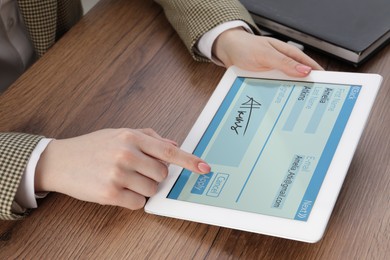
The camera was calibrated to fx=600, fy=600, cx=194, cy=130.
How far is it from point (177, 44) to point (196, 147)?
0.28m

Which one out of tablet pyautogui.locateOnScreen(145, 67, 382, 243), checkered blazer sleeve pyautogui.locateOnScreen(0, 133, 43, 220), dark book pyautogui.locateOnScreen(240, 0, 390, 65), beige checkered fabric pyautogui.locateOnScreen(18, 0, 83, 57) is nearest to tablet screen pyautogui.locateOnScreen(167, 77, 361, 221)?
tablet pyautogui.locateOnScreen(145, 67, 382, 243)

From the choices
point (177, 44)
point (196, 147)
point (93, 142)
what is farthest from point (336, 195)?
point (177, 44)

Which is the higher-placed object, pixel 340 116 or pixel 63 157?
pixel 340 116

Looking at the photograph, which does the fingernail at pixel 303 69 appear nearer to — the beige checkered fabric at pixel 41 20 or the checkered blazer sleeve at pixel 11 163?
the checkered blazer sleeve at pixel 11 163

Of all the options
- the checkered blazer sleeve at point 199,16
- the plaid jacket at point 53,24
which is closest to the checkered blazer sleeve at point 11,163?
the plaid jacket at point 53,24

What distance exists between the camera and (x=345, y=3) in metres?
1.00

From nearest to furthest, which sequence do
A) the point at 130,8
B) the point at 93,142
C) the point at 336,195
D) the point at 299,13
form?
the point at 336,195
the point at 93,142
the point at 299,13
the point at 130,8

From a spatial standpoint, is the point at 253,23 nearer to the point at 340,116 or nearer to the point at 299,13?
the point at 299,13

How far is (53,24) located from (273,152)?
583 millimetres

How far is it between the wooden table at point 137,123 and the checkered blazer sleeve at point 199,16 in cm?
3

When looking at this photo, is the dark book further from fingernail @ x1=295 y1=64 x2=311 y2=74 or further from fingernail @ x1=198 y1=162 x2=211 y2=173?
fingernail @ x1=198 y1=162 x2=211 y2=173

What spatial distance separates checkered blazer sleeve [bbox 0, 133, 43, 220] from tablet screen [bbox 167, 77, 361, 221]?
210 millimetres

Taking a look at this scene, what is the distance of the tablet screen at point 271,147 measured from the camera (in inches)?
29.0

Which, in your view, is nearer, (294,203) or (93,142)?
(294,203)
